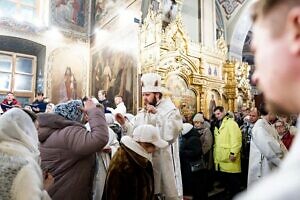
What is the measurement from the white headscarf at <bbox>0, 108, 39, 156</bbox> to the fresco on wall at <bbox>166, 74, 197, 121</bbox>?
7268mm

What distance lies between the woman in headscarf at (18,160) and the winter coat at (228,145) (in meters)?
3.82

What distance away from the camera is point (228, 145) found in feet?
16.5

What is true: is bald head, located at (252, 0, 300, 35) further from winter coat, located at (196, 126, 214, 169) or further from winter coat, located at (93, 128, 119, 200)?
winter coat, located at (196, 126, 214, 169)

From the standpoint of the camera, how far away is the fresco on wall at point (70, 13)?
1167 centimetres

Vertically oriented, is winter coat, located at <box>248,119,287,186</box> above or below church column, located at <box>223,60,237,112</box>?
below

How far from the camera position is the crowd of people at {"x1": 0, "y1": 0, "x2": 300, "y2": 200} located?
51cm

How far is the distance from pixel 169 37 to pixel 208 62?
2.42 metres

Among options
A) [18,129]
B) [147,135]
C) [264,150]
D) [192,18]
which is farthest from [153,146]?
[192,18]

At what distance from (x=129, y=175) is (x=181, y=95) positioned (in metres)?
7.31

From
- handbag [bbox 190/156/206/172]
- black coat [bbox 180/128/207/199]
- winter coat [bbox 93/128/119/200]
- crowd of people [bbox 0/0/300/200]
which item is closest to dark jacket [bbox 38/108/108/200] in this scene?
crowd of people [bbox 0/0/300/200]

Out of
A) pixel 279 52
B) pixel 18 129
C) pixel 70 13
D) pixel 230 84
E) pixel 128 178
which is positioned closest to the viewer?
pixel 279 52

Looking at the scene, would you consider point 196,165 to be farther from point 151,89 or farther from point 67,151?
point 67,151

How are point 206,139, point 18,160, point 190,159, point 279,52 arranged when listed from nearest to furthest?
point 279,52 < point 18,160 < point 190,159 < point 206,139

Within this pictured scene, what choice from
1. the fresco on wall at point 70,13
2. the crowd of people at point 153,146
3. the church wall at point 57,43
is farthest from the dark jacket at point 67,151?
the fresco on wall at point 70,13
